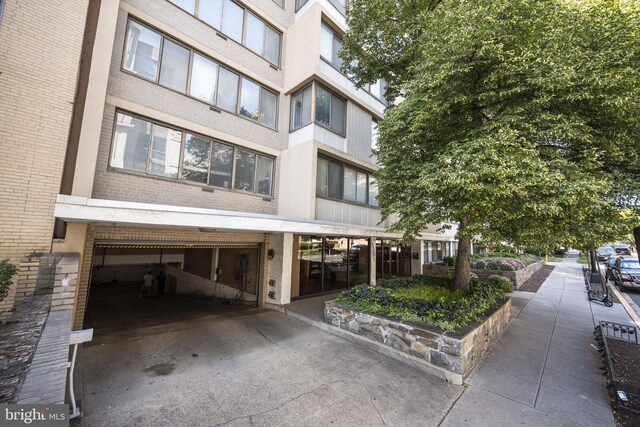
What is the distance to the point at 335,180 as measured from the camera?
1191 centimetres

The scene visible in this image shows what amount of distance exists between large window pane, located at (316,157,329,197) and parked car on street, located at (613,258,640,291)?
17.7 m

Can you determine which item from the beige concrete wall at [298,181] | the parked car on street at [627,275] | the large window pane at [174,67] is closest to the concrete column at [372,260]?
the beige concrete wall at [298,181]

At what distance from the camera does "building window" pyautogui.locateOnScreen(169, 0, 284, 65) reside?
9.73m

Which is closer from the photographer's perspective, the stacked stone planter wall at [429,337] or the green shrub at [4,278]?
the green shrub at [4,278]

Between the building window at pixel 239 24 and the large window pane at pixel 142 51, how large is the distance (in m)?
1.77

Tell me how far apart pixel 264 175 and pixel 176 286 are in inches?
475

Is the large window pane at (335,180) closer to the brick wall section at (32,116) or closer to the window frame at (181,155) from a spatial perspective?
the window frame at (181,155)

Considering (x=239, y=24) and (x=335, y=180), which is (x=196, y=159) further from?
(x=239, y=24)

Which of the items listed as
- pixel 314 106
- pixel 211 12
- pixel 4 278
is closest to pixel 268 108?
pixel 314 106

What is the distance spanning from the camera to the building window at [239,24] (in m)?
9.73

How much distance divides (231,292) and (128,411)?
8997mm

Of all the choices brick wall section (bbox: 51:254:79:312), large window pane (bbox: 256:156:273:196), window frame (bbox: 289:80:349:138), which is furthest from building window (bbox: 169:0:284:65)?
brick wall section (bbox: 51:254:79:312)

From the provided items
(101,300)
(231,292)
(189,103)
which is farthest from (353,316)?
(101,300)

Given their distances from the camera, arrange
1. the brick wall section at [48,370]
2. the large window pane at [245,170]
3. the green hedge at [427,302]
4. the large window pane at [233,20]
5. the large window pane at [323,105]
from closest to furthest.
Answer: the brick wall section at [48,370] → the green hedge at [427,302] → the large window pane at [245,170] → the large window pane at [233,20] → the large window pane at [323,105]
